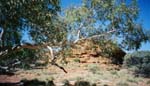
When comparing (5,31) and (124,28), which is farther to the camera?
(124,28)

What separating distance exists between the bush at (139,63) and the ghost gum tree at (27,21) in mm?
16870

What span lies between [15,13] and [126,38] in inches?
401

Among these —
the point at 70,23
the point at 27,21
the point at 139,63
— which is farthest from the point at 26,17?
the point at 139,63

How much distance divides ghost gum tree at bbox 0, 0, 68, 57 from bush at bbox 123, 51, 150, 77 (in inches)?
664

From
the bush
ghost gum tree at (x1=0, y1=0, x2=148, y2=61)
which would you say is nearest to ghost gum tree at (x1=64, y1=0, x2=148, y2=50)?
ghost gum tree at (x1=0, y1=0, x2=148, y2=61)

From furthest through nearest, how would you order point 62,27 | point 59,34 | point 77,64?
1. point 77,64
2. point 62,27
3. point 59,34

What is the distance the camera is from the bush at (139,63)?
33.3 metres

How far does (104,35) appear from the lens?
21.9 meters

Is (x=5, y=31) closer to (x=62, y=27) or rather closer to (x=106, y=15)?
(x=62, y=27)

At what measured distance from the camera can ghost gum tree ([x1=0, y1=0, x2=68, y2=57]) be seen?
1458cm

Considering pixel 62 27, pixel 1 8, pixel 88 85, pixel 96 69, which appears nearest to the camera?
pixel 1 8

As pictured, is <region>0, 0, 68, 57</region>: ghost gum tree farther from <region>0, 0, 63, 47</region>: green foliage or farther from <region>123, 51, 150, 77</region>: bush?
<region>123, 51, 150, 77</region>: bush

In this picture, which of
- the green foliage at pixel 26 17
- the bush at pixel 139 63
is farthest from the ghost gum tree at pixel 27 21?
the bush at pixel 139 63

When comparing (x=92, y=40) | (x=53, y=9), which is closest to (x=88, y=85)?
(x=92, y=40)
